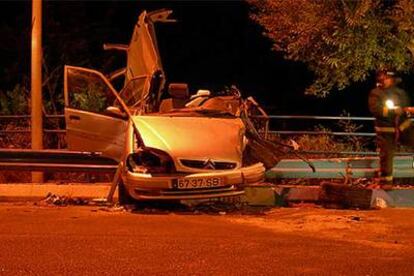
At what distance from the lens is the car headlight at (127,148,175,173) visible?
9750mm

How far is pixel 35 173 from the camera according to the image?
505 inches

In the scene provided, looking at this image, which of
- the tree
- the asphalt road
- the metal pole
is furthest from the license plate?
the tree

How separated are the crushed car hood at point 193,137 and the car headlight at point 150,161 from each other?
89mm

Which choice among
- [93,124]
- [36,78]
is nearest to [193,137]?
[93,124]

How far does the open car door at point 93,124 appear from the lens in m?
10.9

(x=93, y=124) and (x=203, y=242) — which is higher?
(x=93, y=124)

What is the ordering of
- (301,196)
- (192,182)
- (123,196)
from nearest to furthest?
(192,182), (123,196), (301,196)

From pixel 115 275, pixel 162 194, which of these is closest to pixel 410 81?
pixel 162 194

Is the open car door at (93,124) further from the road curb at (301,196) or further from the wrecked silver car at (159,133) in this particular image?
the road curb at (301,196)

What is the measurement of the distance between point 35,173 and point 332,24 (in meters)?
5.53

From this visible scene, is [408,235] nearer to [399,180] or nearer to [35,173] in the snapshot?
[399,180]

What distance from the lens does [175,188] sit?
31.9 ft

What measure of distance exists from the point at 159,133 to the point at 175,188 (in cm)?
74

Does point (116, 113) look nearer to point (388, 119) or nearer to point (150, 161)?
point (150, 161)
